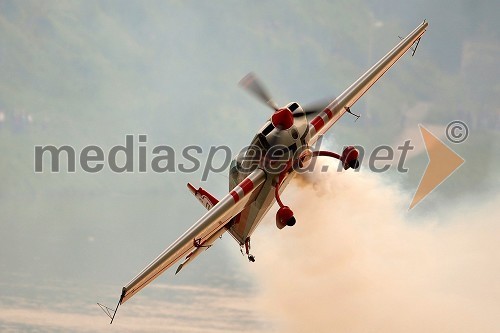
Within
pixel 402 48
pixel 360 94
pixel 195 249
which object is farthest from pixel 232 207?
pixel 402 48

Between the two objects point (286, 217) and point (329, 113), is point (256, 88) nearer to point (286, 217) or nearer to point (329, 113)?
point (329, 113)

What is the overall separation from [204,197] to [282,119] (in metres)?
12.4

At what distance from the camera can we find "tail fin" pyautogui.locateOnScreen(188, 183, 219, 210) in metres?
38.5

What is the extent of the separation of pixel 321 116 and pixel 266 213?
639 centimetres

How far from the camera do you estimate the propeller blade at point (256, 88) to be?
3028 centimetres

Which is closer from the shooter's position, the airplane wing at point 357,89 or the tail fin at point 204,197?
the airplane wing at point 357,89

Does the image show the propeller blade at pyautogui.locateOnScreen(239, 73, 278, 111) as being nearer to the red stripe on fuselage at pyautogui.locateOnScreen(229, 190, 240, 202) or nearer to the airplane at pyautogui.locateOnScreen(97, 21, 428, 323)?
the airplane at pyautogui.locateOnScreen(97, 21, 428, 323)

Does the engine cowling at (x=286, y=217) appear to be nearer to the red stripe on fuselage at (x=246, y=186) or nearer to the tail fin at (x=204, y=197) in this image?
the red stripe on fuselage at (x=246, y=186)

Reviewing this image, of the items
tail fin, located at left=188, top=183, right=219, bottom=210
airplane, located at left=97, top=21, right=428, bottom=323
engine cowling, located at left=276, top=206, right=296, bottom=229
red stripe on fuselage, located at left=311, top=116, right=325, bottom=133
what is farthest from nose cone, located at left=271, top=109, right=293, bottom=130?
tail fin, located at left=188, top=183, right=219, bottom=210

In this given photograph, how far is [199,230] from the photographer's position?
29.5 meters

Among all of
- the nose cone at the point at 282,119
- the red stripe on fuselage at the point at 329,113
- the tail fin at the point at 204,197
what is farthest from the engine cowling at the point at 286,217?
the tail fin at the point at 204,197

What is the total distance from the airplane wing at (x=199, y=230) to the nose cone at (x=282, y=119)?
2.90 meters

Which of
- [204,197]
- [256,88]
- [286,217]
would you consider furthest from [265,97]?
[204,197]

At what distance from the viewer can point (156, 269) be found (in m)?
30.0
